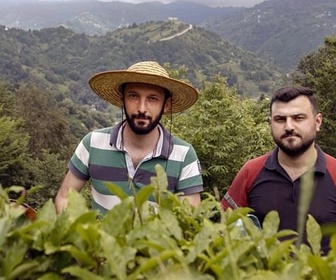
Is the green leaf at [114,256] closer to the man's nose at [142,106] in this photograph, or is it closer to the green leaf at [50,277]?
the green leaf at [50,277]

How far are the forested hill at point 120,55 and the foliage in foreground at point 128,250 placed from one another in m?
122

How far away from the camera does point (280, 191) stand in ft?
10.3

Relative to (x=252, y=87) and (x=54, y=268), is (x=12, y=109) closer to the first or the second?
(x=54, y=268)

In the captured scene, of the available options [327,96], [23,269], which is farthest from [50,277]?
[327,96]

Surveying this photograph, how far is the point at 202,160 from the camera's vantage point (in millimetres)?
15477

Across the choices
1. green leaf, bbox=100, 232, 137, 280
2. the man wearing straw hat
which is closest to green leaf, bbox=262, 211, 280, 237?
green leaf, bbox=100, 232, 137, 280

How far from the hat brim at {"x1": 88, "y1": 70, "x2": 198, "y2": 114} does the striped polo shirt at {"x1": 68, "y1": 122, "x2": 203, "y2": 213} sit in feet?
1.10

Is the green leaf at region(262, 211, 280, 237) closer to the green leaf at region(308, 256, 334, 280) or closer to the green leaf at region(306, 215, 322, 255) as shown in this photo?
the green leaf at region(306, 215, 322, 255)

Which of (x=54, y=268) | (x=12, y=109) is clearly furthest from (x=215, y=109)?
(x=12, y=109)

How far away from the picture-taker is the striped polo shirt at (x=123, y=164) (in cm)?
308

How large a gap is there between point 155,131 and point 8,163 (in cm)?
2954

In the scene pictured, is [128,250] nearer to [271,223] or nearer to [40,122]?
[271,223]

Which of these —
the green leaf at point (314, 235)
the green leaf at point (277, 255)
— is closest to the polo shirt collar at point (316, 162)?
the green leaf at point (314, 235)

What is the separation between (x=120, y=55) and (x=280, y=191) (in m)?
154
